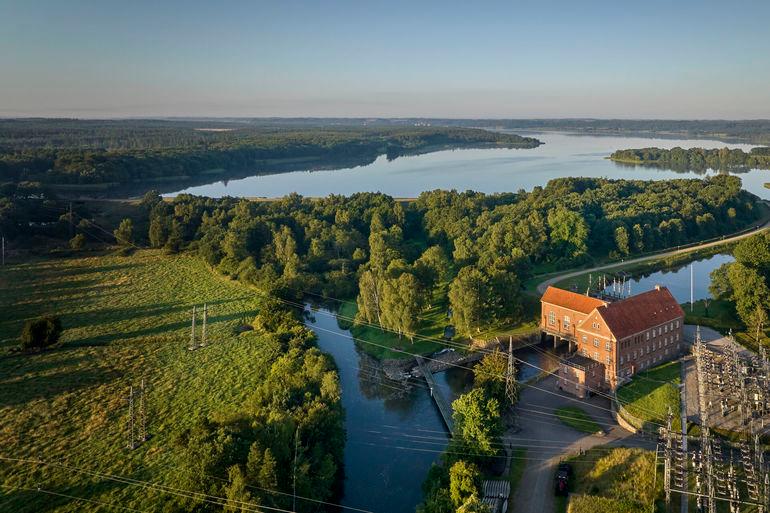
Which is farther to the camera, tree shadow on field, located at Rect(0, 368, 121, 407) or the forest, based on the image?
the forest

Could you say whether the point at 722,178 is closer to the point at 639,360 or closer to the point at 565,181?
the point at 565,181

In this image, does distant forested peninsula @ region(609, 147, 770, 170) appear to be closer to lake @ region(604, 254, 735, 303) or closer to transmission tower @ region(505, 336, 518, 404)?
lake @ region(604, 254, 735, 303)

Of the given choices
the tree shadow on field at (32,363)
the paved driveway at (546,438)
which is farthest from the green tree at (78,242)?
the paved driveway at (546,438)

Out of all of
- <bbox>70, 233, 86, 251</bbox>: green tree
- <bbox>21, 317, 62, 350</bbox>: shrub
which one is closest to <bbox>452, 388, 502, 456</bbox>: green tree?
<bbox>21, 317, 62, 350</bbox>: shrub

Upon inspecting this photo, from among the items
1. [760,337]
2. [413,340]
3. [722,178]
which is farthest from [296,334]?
[722,178]

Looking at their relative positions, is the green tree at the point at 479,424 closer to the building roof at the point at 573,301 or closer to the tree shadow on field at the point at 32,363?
the building roof at the point at 573,301
